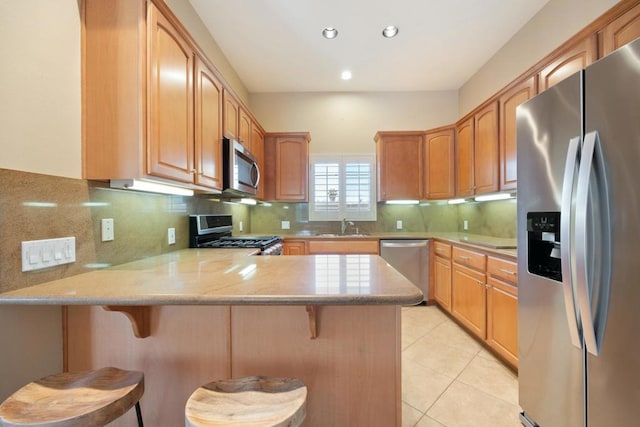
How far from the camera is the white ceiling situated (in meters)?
2.23

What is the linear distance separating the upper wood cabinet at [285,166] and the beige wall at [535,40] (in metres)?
2.26

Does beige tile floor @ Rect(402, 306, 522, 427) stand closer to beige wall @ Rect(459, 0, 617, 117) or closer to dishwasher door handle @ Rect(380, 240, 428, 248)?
dishwasher door handle @ Rect(380, 240, 428, 248)

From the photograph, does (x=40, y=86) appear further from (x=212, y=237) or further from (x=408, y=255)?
(x=408, y=255)

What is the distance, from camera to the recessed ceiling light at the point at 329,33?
2.49 m

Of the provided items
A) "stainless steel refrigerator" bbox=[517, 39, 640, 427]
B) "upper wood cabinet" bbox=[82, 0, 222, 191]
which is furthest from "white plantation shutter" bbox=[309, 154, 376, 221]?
"upper wood cabinet" bbox=[82, 0, 222, 191]

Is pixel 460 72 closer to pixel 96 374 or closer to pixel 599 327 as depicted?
pixel 599 327

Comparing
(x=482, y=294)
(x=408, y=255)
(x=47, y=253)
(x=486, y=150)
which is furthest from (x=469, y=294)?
(x=47, y=253)

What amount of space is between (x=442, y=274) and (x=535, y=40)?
7.95 feet

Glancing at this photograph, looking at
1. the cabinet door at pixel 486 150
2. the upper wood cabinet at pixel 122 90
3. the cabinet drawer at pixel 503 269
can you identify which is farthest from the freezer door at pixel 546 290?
the upper wood cabinet at pixel 122 90

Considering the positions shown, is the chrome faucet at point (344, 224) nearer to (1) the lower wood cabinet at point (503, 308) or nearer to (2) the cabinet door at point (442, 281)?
(2) the cabinet door at point (442, 281)

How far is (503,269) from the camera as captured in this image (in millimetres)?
1979

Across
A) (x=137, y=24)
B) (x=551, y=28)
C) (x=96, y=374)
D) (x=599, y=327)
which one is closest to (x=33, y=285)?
(x=96, y=374)

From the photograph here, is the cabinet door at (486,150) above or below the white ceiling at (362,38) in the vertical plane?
below

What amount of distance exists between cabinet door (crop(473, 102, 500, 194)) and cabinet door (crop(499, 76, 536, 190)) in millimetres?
74
